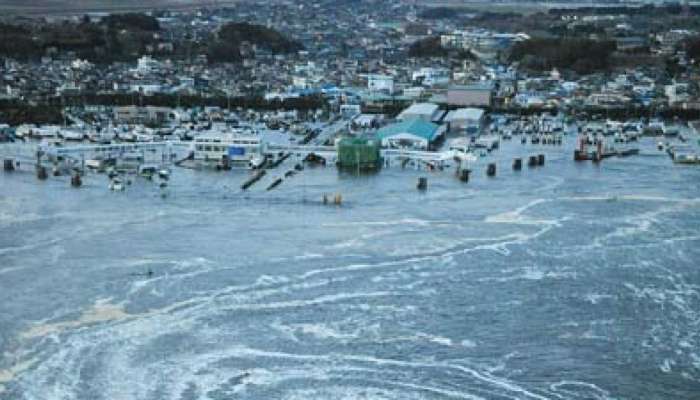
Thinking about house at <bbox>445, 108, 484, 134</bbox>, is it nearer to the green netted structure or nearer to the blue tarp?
the green netted structure

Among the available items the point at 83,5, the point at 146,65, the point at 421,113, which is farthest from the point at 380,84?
the point at 83,5

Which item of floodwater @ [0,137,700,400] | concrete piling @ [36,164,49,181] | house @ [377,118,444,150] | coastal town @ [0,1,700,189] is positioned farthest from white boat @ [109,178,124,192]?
house @ [377,118,444,150]

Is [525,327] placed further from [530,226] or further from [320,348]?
[530,226]

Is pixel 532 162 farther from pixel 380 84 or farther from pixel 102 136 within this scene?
pixel 380 84

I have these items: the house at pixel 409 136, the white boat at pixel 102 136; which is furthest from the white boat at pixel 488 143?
the white boat at pixel 102 136

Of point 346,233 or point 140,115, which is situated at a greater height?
point 140,115
